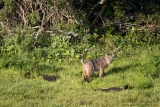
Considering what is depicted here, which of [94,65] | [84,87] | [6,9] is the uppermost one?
[6,9]

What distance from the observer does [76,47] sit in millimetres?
13242

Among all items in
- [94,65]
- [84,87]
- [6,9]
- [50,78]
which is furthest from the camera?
[6,9]

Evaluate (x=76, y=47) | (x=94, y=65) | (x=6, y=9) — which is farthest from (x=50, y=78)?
(x=6, y=9)

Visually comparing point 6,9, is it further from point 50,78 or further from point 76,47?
point 50,78

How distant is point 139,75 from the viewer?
1089 cm

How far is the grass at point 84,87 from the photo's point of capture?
882 centimetres

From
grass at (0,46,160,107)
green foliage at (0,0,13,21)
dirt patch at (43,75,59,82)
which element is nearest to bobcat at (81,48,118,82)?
grass at (0,46,160,107)

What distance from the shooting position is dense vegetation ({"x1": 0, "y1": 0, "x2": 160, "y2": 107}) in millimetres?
9508

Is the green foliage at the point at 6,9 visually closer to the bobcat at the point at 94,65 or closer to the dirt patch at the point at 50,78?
the dirt patch at the point at 50,78

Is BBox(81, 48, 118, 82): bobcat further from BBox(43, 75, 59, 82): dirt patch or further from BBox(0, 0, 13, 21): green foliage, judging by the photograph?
BBox(0, 0, 13, 21): green foliage

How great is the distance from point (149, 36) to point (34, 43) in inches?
158

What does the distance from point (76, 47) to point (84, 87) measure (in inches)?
132

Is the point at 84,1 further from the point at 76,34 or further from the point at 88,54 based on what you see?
the point at 88,54

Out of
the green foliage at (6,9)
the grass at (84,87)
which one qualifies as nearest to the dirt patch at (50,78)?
A: the grass at (84,87)
